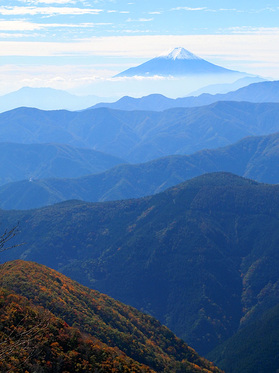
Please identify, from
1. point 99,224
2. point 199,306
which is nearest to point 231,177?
point 99,224

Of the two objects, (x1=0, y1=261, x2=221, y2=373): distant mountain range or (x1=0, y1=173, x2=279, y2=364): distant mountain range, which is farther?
(x1=0, y1=173, x2=279, y2=364): distant mountain range

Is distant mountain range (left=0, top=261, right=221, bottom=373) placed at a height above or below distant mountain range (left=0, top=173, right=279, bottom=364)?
above

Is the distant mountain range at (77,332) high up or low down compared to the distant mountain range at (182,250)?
up

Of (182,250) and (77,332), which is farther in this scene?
(182,250)

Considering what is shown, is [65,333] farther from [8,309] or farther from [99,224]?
[99,224]

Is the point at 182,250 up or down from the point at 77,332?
down
